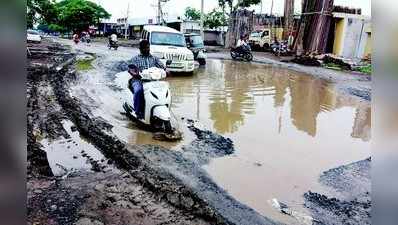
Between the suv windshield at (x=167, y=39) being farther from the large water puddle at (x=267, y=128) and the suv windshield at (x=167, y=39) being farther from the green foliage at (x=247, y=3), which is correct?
the green foliage at (x=247, y=3)

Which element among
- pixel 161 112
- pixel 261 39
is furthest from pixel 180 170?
pixel 261 39

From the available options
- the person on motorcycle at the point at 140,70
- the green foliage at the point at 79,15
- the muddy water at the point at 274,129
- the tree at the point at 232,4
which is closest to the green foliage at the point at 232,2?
the tree at the point at 232,4

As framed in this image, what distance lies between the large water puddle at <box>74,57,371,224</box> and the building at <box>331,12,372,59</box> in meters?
11.0

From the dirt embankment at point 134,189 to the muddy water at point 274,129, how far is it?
36cm

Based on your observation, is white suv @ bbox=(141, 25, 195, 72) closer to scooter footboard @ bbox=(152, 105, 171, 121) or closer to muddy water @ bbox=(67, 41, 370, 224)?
muddy water @ bbox=(67, 41, 370, 224)

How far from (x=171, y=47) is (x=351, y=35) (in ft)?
46.4

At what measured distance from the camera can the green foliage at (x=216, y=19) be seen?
44.4 metres

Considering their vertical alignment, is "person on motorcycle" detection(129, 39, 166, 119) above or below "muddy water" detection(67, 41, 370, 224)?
above

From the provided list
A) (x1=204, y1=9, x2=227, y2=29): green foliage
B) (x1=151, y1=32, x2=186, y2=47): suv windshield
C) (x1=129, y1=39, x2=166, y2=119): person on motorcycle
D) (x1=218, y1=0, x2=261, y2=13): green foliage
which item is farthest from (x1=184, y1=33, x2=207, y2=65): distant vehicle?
(x1=204, y1=9, x2=227, y2=29): green foliage

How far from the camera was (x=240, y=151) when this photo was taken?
6484 mm

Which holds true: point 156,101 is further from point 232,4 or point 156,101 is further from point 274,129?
point 232,4

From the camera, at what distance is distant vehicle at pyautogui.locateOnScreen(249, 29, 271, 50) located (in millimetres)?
33094

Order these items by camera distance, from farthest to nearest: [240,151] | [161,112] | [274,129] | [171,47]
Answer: [171,47]
[274,129]
[161,112]
[240,151]
